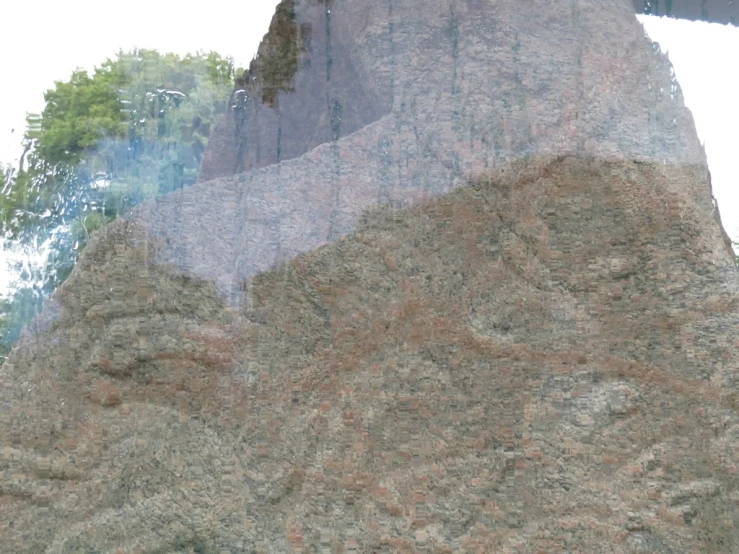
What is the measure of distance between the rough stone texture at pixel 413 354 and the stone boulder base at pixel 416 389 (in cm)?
1

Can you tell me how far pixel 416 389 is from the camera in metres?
4.86

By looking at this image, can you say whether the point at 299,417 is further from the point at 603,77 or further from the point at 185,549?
the point at 603,77

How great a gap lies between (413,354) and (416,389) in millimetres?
164

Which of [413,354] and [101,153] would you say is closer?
[413,354]

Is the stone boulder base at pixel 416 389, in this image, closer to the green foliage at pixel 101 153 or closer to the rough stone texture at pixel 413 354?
the rough stone texture at pixel 413 354

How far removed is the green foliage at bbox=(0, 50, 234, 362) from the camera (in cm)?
717

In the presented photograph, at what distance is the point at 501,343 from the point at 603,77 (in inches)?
59.0

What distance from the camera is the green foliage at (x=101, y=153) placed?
7.17 m

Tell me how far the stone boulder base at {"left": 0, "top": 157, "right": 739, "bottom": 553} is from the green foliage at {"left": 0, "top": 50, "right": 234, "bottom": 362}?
1.29m

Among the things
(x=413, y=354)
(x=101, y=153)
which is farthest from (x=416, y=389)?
(x=101, y=153)

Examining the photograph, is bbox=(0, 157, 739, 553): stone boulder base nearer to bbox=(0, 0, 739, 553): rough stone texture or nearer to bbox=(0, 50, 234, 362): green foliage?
bbox=(0, 0, 739, 553): rough stone texture

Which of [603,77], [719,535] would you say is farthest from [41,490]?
[603,77]

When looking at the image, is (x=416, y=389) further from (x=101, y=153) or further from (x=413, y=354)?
(x=101, y=153)

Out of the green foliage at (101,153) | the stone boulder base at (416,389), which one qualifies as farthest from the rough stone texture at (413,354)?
the green foliage at (101,153)
